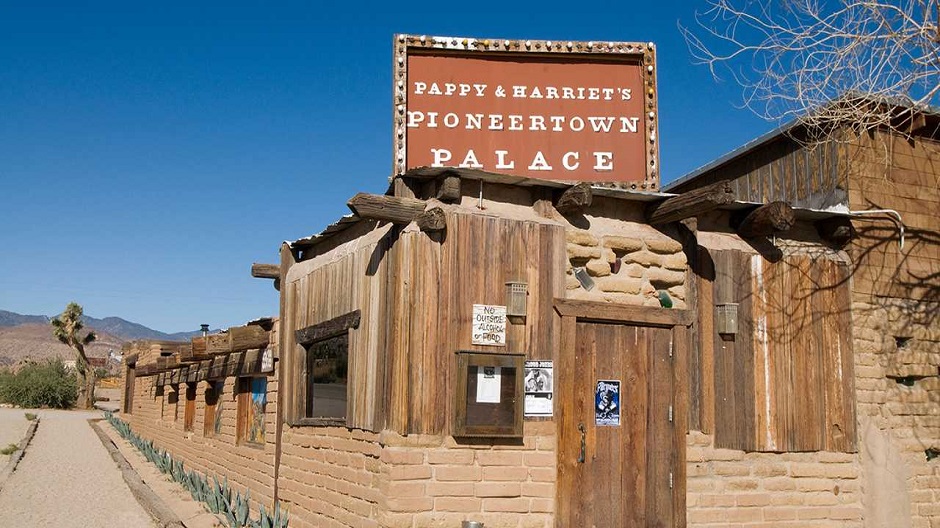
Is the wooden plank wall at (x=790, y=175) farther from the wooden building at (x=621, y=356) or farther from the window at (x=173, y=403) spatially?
the window at (x=173, y=403)

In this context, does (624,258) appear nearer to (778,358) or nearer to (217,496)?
(778,358)

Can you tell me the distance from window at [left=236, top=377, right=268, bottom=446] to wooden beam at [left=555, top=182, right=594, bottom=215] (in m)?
5.82

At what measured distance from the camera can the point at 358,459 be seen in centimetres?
814

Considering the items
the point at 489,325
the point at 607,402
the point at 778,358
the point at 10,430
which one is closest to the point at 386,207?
the point at 489,325

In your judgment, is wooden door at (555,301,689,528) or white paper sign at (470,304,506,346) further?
wooden door at (555,301,689,528)

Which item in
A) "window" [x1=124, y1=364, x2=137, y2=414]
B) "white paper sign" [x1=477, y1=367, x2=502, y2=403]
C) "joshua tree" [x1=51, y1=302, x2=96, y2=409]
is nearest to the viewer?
"white paper sign" [x1=477, y1=367, x2=502, y2=403]

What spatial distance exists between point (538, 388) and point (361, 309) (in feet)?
6.36

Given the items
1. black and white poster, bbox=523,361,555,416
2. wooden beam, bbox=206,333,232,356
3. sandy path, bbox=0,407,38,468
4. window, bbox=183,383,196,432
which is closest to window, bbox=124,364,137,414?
sandy path, bbox=0,407,38,468

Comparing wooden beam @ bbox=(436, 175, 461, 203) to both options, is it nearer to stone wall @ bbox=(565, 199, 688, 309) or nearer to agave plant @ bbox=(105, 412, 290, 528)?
stone wall @ bbox=(565, 199, 688, 309)

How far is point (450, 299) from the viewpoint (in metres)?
7.56

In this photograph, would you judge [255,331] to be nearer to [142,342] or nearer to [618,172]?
[618,172]

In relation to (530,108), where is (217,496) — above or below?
below

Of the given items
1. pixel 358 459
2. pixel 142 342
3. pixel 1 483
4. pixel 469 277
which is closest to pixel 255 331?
pixel 358 459

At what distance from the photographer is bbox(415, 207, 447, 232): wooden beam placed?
295 inches
